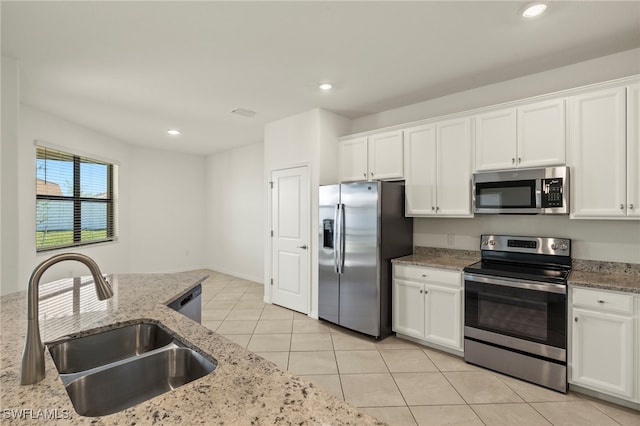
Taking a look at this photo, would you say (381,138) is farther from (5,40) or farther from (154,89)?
(5,40)

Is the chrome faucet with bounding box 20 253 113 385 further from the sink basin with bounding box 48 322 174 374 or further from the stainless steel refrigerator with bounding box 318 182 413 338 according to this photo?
the stainless steel refrigerator with bounding box 318 182 413 338

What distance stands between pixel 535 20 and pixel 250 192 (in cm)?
492

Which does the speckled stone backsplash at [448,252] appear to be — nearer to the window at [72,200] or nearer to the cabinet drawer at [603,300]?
the cabinet drawer at [603,300]

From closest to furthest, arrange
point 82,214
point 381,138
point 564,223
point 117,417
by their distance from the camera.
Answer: point 117,417, point 564,223, point 381,138, point 82,214

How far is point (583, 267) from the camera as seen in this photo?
262 centimetres

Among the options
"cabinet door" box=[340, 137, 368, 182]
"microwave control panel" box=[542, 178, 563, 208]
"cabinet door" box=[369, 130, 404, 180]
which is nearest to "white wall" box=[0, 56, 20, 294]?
"cabinet door" box=[340, 137, 368, 182]

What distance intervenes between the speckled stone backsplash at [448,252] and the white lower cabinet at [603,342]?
0.98m

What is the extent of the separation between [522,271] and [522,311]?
0.33m

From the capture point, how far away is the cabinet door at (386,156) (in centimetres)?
346

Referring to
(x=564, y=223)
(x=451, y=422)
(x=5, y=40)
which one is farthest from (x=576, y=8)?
(x=5, y=40)

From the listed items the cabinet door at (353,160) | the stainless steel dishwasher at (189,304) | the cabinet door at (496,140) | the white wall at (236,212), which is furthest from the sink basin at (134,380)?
the white wall at (236,212)

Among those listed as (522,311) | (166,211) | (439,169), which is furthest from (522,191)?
(166,211)

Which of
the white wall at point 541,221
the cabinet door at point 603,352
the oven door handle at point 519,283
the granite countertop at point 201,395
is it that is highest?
the white wall at point 541,221

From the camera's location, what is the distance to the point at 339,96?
3457mm
